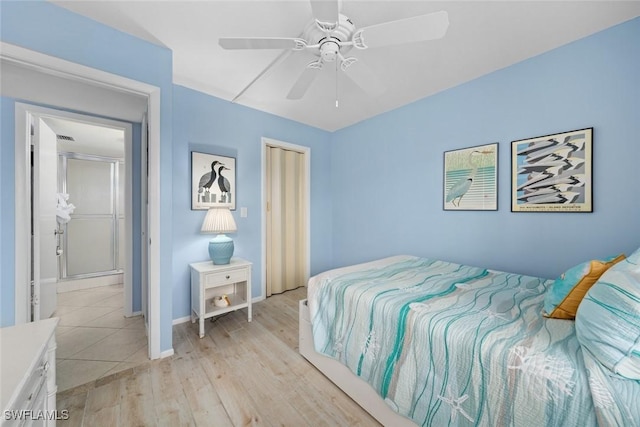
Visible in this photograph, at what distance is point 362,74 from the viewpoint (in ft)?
5.46

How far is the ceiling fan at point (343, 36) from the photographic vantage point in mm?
1175

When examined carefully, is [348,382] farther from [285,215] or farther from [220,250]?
[285,215]

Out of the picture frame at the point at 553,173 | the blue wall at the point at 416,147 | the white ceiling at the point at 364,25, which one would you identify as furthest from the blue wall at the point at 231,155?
the picture frame at the point at 553,173

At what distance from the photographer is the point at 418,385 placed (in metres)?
1.18

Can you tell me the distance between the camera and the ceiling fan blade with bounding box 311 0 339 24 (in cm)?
112

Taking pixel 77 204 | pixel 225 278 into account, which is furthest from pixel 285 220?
pixel 77 204

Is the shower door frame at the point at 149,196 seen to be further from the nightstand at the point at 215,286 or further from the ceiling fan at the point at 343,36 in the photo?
the ceiling fan at the point at 343,36

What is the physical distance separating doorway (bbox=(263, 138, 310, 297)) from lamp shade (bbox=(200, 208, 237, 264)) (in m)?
0.74

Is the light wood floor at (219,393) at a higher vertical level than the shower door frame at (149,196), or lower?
lower

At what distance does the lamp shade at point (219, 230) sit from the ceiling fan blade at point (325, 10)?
1.87 metres

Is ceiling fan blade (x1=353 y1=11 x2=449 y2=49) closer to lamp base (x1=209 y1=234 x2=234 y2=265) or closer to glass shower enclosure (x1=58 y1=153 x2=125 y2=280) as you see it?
lamp base (x1=209 y1=234 x2=234 y2=265)

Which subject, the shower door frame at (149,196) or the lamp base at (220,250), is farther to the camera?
the lamp base at (220,250)

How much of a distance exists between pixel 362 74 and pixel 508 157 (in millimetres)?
1566

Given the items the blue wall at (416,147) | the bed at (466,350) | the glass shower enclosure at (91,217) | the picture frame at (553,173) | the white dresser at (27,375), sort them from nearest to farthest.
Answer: the white dresser at (27,375) → the bed at (466,350) → the blue wall at (416,147) → the picture frame at (553,173) → the glass shower enclosure at (91,217)
